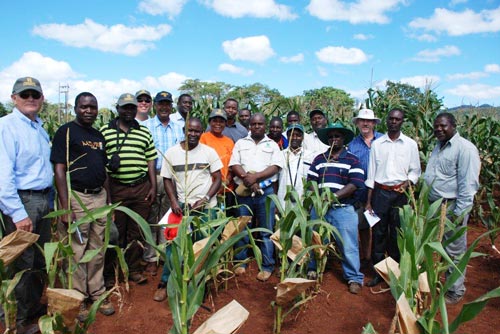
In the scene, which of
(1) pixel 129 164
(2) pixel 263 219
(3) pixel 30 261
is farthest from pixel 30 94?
(2) pixel 263 219

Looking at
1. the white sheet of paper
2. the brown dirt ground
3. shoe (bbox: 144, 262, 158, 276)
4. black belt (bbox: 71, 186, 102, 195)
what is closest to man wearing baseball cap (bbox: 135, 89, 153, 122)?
black belt (bbox: 71, 186, 102, 195)

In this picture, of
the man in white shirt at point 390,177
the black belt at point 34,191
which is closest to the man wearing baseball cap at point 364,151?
the man in white shirt at point 390,177

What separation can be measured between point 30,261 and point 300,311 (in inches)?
82.9

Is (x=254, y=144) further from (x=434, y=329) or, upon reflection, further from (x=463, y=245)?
(x=434, y=329)

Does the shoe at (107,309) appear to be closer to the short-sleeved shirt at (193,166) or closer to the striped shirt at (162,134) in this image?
the short-sleeved shirt at (193,166)

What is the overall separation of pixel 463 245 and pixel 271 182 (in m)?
1.83

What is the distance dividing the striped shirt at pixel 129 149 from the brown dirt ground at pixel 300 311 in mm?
1113

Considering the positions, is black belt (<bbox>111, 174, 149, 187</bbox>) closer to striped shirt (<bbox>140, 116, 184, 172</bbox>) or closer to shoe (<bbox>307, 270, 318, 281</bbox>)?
striped shirt (<bbox>140, 116, 184, 172</bbox>)

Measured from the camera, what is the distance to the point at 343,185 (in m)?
3.48

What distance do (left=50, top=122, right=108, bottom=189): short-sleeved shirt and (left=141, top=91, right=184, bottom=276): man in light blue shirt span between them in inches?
38.4

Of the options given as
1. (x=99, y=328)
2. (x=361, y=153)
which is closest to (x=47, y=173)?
(x=99, y=328)

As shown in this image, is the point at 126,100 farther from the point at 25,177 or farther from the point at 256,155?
the point at 256,155

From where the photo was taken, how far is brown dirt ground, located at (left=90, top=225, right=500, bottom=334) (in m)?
2.86

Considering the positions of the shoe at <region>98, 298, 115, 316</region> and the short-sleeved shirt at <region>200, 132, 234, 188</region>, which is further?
the short-sleeved shirt at <region>200, 132, 234, 188</region>
